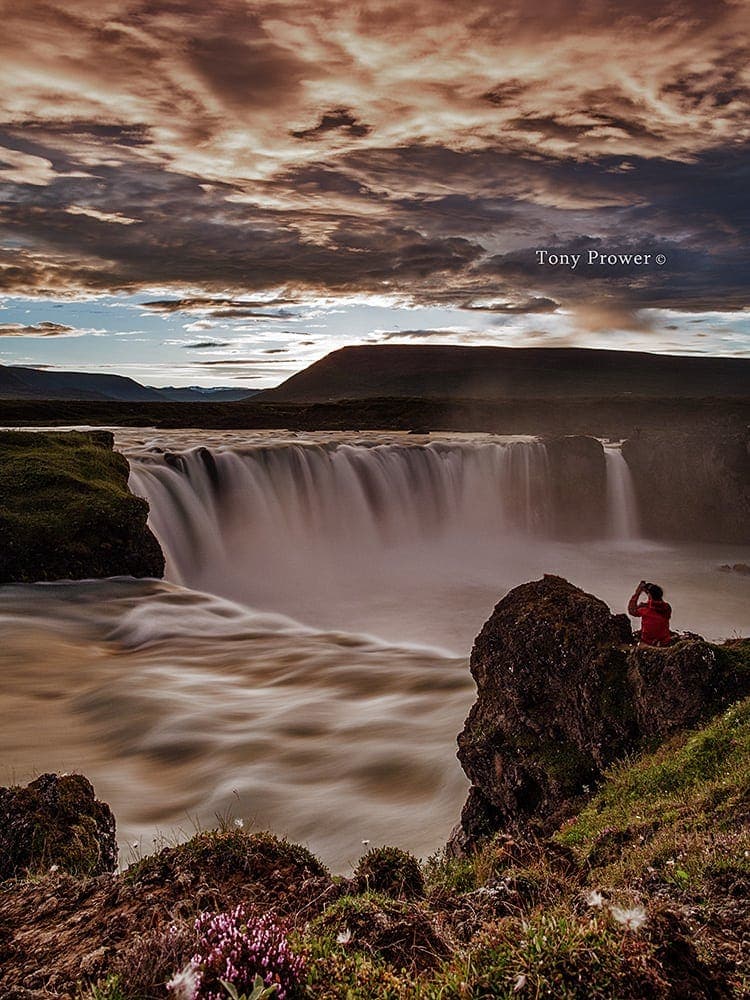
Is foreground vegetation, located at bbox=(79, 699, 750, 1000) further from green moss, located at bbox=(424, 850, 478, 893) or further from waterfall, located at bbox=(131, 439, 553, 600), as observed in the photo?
waterfall, located at bbox=(131, 439, 553, 600)

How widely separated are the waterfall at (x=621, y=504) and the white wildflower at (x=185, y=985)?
46620 mm

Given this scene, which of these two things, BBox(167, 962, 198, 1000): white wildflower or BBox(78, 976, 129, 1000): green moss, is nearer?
BBox(167, 962, 198, 1000): white wildflower

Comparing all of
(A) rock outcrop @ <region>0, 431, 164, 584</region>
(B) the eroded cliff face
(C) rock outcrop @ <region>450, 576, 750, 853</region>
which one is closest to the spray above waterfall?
(B) the eroded cliff face

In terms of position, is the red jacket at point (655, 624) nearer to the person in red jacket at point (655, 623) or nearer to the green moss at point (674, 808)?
the person in red jacket at point (655, 623)

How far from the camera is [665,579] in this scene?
117 ft

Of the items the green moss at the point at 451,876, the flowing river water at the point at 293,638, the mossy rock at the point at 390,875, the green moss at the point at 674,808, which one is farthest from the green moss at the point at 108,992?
the flowing river water at the point at 293,638

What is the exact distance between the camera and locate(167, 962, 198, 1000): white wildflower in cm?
276

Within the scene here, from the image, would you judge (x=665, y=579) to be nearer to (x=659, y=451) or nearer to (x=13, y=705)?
(x=659, y=451)

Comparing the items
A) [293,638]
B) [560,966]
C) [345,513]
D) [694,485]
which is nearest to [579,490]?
[694,485]

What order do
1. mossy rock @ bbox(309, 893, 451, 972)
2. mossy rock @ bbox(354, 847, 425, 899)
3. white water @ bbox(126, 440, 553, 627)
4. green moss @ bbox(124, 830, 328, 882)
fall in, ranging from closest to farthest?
mossy rock @ bbox(309, 893, 451, 972) < green moss @ bbox(124, 830, 328, 882) < mossy rock @ bbox(354, 847, 425, 899) < white water @ bbox(126, 440, 553, 627)

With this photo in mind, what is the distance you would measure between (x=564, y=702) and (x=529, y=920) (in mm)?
5367

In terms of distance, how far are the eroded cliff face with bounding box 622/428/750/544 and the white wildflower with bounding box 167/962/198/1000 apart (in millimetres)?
45941

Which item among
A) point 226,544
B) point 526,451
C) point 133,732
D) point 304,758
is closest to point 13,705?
point 133,732

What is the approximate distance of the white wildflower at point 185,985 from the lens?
9.05ft
